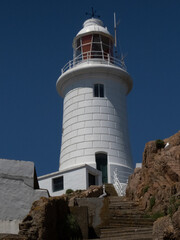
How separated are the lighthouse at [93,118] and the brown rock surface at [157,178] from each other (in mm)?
5514

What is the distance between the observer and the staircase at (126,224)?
1521 centimetres

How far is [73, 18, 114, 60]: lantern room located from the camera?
110ft

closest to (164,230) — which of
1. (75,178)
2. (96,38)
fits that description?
(75,178)

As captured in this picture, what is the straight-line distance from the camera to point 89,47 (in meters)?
33.5

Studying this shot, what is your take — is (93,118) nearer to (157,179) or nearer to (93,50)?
(93,50)

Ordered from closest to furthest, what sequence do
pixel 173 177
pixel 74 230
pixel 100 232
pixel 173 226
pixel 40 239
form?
1. pixel 173 226
2. pixel 40 239
3. pixel 74 230
4. pixel 100 232
5. pixel 173 177

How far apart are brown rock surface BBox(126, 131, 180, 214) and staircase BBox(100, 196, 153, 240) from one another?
640 mm

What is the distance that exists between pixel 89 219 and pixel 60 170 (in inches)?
Result: 502

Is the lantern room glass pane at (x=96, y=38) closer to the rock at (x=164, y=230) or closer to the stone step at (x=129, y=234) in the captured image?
the stone step at (x=129, y=234)

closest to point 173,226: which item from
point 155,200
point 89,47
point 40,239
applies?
point 40,239

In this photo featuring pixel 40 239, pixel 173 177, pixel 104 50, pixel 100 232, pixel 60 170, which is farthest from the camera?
pixel 104 50

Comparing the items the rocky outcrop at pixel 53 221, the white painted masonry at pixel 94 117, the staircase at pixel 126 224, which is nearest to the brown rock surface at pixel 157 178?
the staircase at pixel 126 224

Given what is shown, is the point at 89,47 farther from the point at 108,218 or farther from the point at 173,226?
the point at 173,226

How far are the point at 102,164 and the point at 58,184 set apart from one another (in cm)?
308
